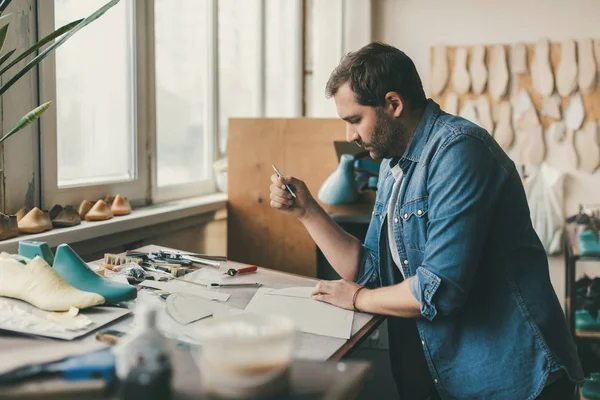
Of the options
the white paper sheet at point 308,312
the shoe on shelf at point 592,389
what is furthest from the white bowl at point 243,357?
the shoe on shelf at point 592,389

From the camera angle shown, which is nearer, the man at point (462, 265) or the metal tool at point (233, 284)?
the man at point (462, 265)

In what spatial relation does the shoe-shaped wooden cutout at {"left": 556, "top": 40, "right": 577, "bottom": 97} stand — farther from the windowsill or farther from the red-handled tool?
the red-handled tool

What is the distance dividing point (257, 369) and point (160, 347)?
0.11 m

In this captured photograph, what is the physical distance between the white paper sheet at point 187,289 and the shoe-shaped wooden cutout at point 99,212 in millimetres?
749

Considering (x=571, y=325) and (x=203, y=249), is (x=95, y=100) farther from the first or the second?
(x=571, y=325)

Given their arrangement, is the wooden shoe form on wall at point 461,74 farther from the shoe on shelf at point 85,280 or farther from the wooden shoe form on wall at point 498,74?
the shoe on shelf at point 85,280

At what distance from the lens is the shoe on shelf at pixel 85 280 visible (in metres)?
1.27

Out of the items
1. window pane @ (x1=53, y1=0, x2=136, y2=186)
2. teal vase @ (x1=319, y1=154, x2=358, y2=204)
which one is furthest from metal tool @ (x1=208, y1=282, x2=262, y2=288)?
teal vase @ (x1=319, y1=154, x2=358, y2=204)

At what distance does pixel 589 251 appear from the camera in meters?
2.77

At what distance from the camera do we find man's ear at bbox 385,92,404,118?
1498 millimetres

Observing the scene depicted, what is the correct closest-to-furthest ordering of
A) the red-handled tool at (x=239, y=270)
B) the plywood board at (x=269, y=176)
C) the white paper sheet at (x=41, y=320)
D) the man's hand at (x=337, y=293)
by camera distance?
1. the white paper sheet at (x=41, y=320)
2. the man's hand at (x=337, y=293)
3. the red-handled tool at (x=239, y=270)
4. the plywood board at (x=269, y=176)

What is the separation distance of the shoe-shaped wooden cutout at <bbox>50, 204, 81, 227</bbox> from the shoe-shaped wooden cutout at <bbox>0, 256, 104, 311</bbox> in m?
0.68

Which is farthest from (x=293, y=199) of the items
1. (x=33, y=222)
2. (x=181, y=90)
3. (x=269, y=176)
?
(x=181, y=90)

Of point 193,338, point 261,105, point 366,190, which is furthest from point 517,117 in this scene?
point 193,338
